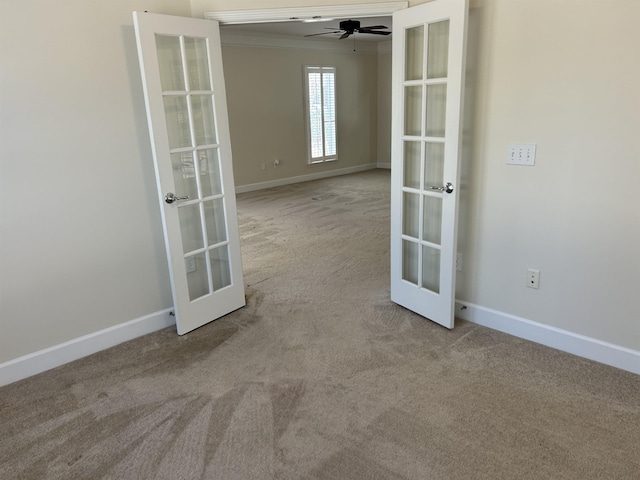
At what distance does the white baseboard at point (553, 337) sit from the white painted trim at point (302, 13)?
78.2 inches

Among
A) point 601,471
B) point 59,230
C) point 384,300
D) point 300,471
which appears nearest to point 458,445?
point 601,471

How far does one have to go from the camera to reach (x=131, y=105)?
2816 mm

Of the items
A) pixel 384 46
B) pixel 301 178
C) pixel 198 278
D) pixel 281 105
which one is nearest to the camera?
pixel 198 278

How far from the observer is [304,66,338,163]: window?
27.9 feet

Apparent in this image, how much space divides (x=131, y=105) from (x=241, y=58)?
492cm

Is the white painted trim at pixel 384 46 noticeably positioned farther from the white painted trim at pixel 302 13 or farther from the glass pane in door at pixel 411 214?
the glass pane in door at pixel 411 214

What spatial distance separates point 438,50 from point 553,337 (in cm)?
188

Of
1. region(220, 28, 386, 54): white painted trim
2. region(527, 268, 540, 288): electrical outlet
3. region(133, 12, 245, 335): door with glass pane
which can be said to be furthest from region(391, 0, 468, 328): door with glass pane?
region(220, 28, 386, 54): white painted trim

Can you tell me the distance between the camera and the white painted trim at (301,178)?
788 centimetres

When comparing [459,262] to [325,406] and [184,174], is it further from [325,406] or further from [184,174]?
[184,174]

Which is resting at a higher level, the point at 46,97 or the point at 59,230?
the point at 46,97

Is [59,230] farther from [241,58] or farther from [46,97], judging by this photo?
[241,58]

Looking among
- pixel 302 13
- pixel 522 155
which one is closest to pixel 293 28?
pixel 302 13

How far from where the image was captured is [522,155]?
2.67 m
